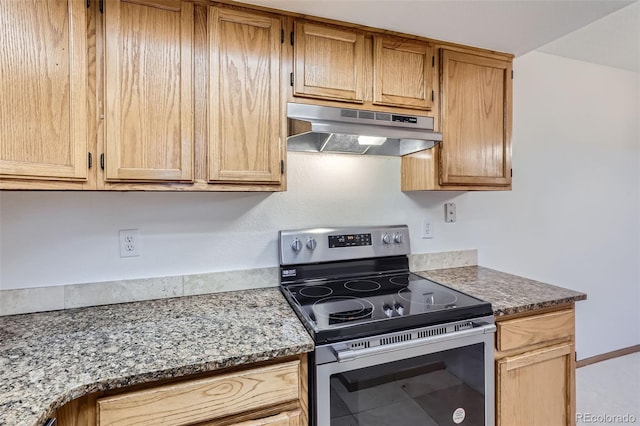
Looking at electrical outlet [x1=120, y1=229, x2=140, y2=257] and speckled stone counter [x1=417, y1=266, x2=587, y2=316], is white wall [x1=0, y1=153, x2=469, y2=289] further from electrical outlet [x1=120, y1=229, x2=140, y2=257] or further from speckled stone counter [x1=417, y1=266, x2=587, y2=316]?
speckled stone counter [x1=417, y1=266, x2=587, y2=316]

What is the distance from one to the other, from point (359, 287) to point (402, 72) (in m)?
1.09

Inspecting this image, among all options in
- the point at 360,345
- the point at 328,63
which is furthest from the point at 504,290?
the point at 328,63

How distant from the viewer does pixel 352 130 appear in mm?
1402

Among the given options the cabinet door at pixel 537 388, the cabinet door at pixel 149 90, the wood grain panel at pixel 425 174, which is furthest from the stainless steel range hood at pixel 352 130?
the cabinet door at pixel 537 388

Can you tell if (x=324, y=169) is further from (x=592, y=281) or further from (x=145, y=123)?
(x=592, y=281)

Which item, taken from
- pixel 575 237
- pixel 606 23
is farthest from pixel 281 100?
pixel 575 237

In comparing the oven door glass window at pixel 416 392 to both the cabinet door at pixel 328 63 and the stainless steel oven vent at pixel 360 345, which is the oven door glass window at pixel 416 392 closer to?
the stainless steel oven vent at pixel 360 345

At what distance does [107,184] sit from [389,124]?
115 centimetres

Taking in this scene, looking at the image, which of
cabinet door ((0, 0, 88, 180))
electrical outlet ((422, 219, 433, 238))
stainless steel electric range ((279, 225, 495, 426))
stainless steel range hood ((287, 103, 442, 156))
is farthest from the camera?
electrical outlet ((422, 219, 433, 238))

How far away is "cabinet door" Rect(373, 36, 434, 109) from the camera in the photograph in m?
1.57

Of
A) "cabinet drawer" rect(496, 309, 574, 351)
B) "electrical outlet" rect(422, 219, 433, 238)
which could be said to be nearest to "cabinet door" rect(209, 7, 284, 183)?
"electrical outlet" rect(422, 219, 433, 238)

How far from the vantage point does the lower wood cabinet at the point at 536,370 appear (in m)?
1.45

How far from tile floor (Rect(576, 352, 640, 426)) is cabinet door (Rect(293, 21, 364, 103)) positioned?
2.44 m

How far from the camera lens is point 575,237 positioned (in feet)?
8.27
